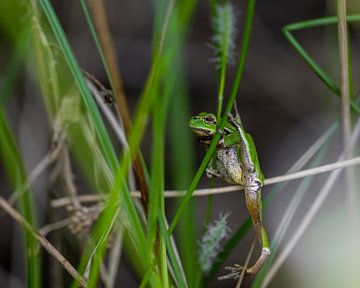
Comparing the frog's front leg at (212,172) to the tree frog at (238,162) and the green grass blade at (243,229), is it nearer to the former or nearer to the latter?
the tree frog at (238,162)

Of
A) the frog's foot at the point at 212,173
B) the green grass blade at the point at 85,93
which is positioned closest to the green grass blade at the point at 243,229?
the frog's foot at the point at 212,173

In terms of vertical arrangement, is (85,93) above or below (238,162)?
above

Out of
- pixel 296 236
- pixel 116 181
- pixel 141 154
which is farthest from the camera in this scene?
pixel 296 236

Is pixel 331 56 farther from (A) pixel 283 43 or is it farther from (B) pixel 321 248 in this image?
(B) pixel 321 248

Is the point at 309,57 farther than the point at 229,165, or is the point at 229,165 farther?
the point at 309,57

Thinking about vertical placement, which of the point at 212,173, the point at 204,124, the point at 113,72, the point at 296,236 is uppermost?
the point at 113,72

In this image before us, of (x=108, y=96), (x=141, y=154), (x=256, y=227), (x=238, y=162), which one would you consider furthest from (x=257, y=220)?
(x=108, y=96)

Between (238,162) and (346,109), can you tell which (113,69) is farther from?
(346,109)
